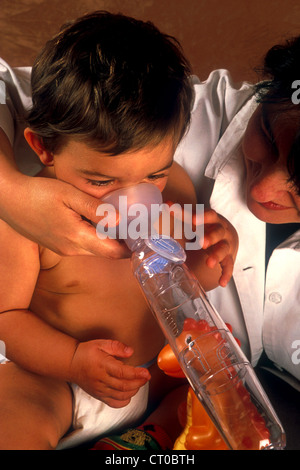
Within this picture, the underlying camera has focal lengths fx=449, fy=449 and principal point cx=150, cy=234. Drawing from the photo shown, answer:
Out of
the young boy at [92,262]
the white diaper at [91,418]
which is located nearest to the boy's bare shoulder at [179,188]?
the young boy at [92,262]

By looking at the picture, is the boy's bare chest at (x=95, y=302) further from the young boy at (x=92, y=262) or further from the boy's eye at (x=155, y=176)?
the boy's eye at (x=155, y=176)

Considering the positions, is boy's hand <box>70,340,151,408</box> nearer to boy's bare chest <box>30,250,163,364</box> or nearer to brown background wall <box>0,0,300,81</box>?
boy's bare chest <box>30,250,163,364</box>

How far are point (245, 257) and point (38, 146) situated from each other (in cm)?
26

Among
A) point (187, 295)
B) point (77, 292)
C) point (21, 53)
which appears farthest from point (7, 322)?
point (21, 53)

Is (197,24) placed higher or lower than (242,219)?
higher

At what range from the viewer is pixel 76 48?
0.36 m

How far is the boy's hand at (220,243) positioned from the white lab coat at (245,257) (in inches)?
0.5

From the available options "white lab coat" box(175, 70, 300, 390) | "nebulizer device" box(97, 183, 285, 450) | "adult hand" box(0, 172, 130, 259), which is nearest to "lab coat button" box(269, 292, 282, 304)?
"white lab coat" box(175, 70, 300, 390)

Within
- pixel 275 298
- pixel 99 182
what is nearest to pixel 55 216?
pixel 99 182

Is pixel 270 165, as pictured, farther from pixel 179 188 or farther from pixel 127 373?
pixel 127 373

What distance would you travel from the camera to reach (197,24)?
524 millimetres

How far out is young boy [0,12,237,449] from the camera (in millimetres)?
359
